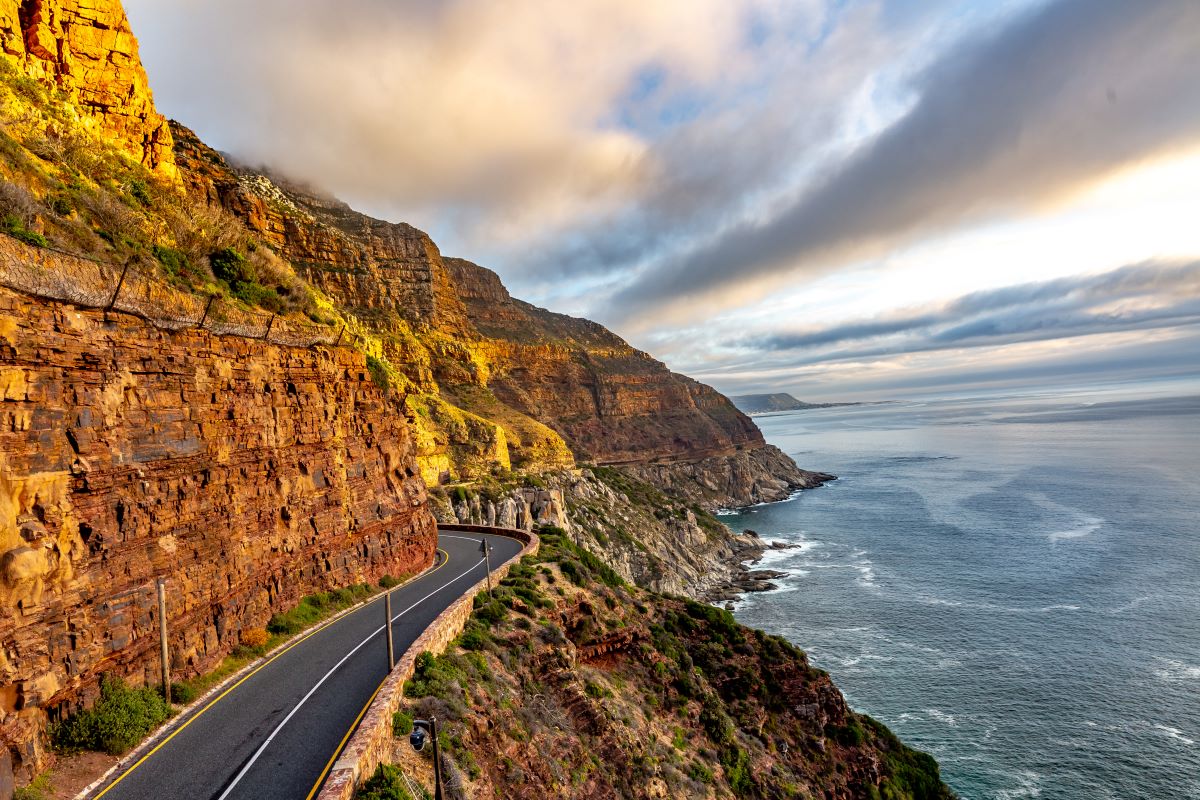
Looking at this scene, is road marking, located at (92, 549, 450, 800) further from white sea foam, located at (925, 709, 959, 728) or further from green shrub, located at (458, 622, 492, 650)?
white sea foam, located at (925, 709, 959, 728)

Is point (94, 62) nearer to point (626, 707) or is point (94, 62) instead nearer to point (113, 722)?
point (113, 722)

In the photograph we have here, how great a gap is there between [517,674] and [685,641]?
15116mm

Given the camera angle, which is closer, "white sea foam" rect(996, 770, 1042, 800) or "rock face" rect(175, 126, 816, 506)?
"white sea foam" rect(996, 770, 1042, 800)

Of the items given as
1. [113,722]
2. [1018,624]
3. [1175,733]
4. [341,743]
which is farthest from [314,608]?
[1018,624]

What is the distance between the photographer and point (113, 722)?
13438 mm

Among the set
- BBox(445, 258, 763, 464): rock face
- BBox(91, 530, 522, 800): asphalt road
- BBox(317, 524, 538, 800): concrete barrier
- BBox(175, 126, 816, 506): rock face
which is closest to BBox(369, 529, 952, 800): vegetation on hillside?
BBox(317, 524, 538, 800): concrete barrier

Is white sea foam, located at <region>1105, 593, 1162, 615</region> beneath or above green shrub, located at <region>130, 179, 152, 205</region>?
beneath

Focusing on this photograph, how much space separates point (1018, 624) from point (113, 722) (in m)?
64.3

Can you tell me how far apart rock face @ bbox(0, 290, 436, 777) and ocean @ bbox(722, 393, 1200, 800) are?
39.3 meters

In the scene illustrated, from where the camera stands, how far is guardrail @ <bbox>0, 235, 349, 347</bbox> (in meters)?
12.8

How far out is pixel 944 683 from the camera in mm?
44531

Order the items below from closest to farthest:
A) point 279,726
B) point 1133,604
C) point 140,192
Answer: point 279,726
point 140,192
point 1133,604

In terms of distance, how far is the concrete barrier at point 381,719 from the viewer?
12.1 metres

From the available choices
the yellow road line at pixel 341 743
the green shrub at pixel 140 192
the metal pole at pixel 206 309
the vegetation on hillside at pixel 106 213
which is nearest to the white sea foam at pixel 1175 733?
the yellow road line at pixel 341 743
